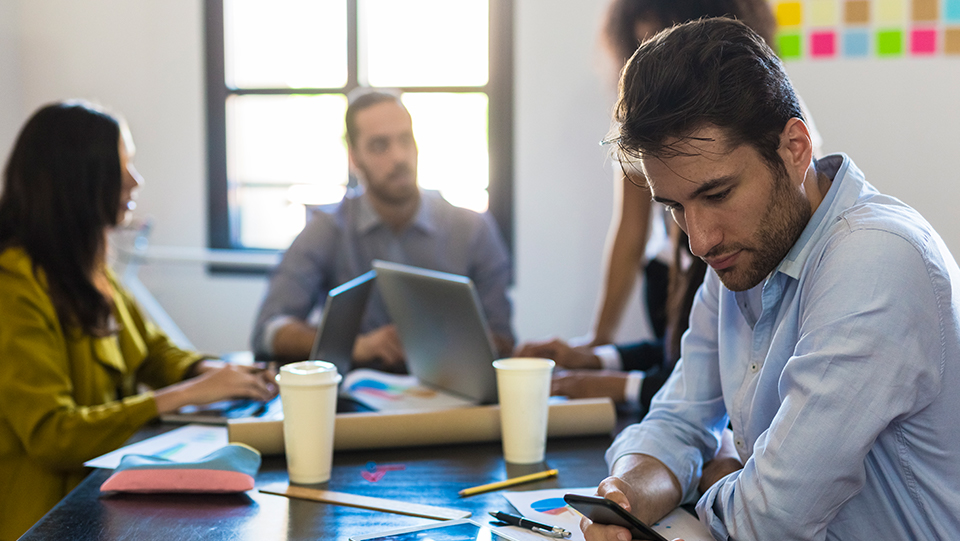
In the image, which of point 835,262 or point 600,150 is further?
point 600,150

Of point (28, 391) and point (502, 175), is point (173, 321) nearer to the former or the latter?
point (502, 175)

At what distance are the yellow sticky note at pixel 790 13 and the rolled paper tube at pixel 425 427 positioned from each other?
2.15 metres

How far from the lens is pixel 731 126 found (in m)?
0.87

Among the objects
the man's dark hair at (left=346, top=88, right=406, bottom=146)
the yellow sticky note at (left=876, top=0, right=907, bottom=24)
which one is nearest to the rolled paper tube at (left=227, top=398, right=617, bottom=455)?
the man's dark hair at (left=346, top=88, right=406, bottom=146)

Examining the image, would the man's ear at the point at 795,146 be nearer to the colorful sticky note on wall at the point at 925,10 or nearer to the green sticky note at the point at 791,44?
the green sticky note at the point at 791,44

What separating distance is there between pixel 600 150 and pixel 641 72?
99.8 inches

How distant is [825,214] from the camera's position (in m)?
0.93

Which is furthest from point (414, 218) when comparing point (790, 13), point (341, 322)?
point (790, 13)

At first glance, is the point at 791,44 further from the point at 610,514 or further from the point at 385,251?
the point at 610,514

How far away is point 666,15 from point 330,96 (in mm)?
2350

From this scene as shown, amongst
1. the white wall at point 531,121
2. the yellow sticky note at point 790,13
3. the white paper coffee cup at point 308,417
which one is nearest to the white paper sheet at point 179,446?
the white paper coffee cup at point 308,417

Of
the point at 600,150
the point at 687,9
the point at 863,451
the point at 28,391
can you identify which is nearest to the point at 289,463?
the point at 28,391

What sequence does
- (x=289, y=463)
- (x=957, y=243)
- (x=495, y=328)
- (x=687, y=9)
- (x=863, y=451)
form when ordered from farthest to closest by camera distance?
(x=957, y=243)
(x=495, y=328)
(x=687, y=9)
(x=289, y=463)
(x=863, y=451)

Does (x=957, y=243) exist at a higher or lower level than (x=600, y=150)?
lower
